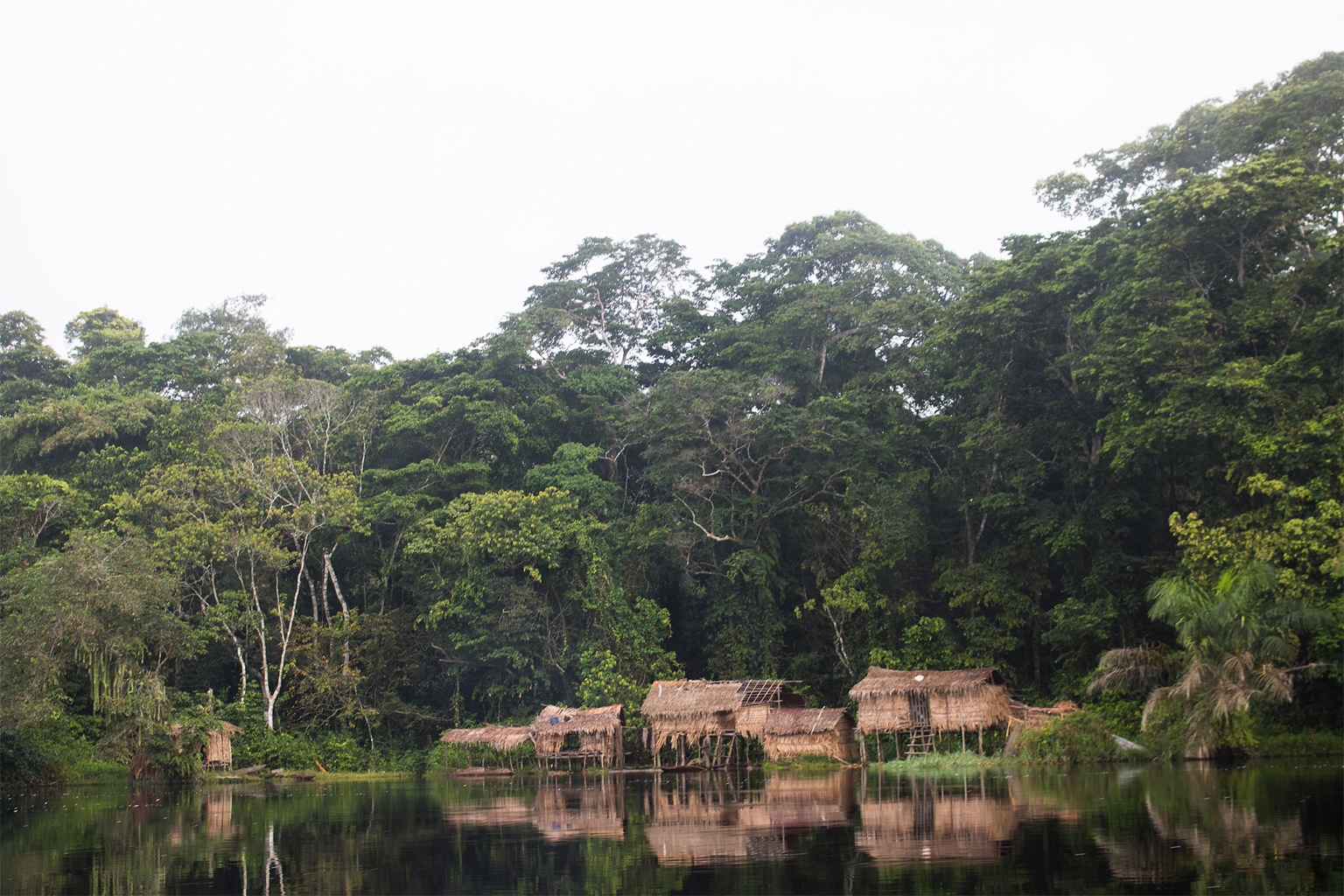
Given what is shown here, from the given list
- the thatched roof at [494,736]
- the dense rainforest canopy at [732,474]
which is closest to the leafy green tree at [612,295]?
the dense rainforest canopy at [732,474]

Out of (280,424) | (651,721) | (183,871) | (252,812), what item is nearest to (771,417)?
(651,721)

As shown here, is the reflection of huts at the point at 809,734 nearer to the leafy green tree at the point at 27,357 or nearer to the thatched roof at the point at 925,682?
the thatched roof at the point at 925,682

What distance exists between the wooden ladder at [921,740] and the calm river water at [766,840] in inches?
176

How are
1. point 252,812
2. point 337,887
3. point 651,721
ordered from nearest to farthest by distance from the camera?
point 337,887
point 252,812
point 651,721

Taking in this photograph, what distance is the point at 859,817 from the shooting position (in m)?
11.7

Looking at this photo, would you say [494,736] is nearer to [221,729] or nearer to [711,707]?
[711,707]

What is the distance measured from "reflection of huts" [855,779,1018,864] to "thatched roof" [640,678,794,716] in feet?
33.0

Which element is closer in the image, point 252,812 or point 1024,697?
point 252,812

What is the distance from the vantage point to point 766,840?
392 inches

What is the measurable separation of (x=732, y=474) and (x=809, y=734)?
26.2 ft

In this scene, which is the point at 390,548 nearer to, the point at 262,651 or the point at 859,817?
the point at 262,651

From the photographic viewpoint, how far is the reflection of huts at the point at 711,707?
24391mm

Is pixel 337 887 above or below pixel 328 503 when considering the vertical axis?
below

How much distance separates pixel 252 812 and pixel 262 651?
1232 cm
